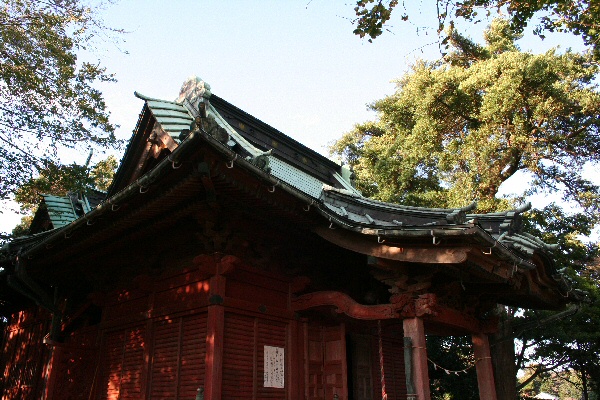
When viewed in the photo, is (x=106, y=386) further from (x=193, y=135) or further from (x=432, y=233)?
(x=432, y=233)

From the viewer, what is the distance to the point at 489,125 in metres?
16.1

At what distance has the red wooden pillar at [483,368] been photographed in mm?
7312

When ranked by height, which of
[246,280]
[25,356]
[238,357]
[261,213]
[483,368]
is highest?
[261,213]

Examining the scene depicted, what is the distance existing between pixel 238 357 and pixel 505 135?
13435mm

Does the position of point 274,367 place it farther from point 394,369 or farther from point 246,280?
point 394,369

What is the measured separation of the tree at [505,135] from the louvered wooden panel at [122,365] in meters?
10.8

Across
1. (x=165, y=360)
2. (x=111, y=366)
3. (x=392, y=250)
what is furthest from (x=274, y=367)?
(x=111, y=366)

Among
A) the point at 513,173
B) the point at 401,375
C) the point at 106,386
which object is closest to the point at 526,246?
the point at 401,375

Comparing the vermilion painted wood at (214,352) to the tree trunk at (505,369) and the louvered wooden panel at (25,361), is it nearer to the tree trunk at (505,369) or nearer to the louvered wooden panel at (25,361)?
the louvered wooden panel at (25,361)

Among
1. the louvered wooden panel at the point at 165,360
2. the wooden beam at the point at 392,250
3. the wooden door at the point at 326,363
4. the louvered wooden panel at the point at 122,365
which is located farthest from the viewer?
the louvered wooden panel at the point at 122,365

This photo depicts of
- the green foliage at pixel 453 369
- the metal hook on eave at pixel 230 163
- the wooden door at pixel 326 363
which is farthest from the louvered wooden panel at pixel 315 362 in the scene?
the green foliage at pixel 453 369

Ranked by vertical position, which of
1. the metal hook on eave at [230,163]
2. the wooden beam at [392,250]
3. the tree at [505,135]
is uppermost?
the tree at [505,135]

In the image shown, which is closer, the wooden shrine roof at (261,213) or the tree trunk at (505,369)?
the wooden shrine roof at (261,213)

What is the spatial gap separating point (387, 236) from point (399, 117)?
46.2 feet
